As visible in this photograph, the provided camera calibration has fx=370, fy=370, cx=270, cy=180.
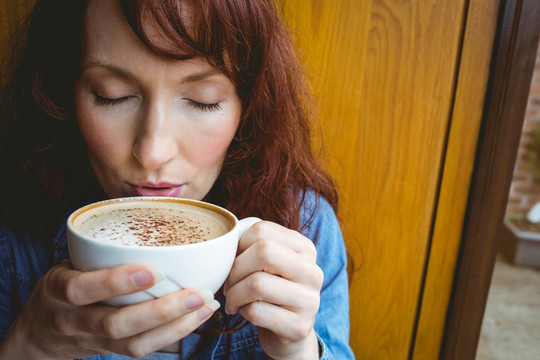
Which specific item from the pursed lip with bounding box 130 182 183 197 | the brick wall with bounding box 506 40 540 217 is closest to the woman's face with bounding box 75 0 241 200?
the pursed lip with bounding box 130 182 183 197

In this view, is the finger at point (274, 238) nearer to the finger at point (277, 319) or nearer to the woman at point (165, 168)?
the woman at point (165, 168)

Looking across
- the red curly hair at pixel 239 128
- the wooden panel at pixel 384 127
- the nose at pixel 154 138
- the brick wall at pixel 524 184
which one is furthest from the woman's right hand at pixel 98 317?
the brick wall at pixel 524 184

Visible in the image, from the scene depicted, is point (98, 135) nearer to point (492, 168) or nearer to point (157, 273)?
point (157, 273)

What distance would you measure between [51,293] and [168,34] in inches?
20.8

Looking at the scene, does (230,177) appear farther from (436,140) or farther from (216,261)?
(436,140)

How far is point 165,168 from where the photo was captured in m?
0.83

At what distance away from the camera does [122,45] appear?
759mm

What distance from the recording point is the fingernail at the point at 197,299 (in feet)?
1.76

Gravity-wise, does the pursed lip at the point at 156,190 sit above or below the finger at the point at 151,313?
above

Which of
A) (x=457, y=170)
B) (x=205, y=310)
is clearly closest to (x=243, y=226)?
(x=205, y=310)

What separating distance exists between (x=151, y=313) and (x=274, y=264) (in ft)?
0.70

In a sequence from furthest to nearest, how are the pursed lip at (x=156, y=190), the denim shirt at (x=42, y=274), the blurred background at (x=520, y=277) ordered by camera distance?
the blurred background at (x=520, y=277) < the denim shirt at (x=42, y=274) < the pursed lip at (x=156, y=190)

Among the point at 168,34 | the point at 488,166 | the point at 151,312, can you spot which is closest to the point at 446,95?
the point at 488,166

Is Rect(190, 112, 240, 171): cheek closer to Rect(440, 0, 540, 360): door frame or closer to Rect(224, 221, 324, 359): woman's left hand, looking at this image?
Rect(224, 221, 324, 359): woman's left hand
